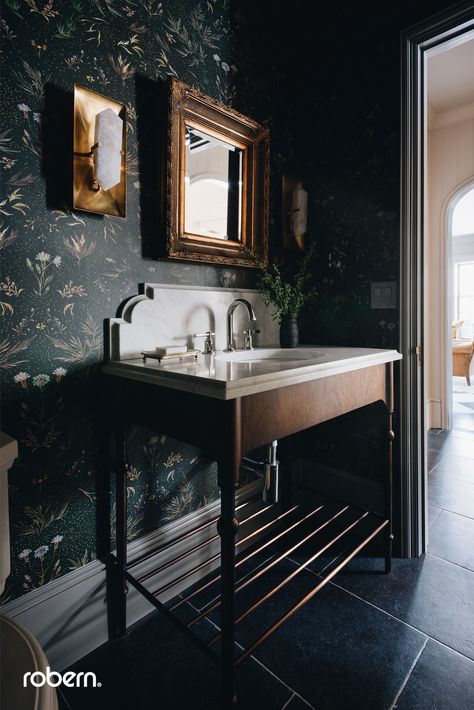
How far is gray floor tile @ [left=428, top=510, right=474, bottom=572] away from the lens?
69.8 inches

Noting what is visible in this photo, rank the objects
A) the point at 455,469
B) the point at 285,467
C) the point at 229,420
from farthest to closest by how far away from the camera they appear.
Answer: the point at 455,469
the point at 285,467
the point at 229,420

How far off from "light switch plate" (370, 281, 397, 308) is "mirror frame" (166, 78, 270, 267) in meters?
0.52

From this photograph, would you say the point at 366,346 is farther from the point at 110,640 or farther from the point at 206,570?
the point at 110,640

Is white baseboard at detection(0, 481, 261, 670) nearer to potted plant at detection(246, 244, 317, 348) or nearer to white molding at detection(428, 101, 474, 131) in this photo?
potted plant at detection(246, 244, 317, 348)

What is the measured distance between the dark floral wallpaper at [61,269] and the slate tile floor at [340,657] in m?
0.35

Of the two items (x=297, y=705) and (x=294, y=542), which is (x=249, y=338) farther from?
(x=297, y=705)

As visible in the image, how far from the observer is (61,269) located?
123 centimetres

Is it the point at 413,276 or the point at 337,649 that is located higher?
the point at 413,276

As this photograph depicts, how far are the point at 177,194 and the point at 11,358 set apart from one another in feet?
2.65

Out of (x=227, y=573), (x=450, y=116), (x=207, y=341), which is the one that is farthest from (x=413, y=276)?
(x=450, y=116)

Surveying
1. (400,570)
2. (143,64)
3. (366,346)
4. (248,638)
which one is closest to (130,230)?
(143,64)

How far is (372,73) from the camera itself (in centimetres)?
177

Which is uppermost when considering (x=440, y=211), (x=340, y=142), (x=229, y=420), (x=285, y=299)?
(x=440, y=211)

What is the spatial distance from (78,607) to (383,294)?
1.66 m
